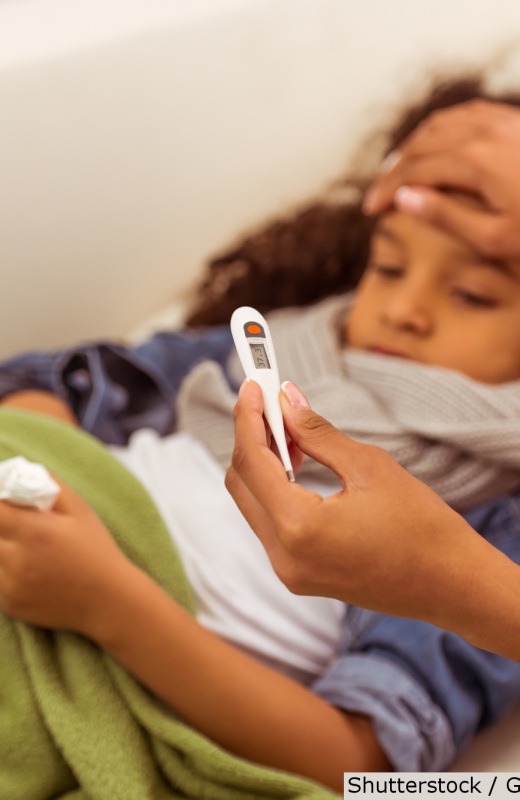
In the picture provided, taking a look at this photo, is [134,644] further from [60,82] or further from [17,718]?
[60,82]

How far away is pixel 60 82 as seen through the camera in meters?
0.88

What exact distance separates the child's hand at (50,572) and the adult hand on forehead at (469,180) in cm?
30

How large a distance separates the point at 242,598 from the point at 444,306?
0.23 m

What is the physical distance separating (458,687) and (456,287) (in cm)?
25

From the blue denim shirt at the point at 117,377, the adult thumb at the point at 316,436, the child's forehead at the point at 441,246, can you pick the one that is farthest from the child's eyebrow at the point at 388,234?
the adult thumb at the point at 316,436

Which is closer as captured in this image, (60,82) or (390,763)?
(390,763)

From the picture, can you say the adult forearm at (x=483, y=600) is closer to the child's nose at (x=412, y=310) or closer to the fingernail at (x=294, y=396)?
the fingernail at (x=294, y=396)

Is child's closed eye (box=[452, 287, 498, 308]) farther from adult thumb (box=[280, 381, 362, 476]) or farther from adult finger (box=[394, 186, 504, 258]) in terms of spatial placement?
adult thumb (box=[280, 381, 362, 476])

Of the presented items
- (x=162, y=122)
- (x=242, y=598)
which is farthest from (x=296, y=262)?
(x=242, y=598)

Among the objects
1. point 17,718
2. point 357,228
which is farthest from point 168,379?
point 17,718

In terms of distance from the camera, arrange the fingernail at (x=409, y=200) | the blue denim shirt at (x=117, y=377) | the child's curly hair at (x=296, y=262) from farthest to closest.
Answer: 1. the child's curly hair at (x=296, y=262)
2. the blue denim shirt at (x=117, y=377)
3. the fingernail at (x=409, y=200)

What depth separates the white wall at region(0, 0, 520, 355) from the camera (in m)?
0.89

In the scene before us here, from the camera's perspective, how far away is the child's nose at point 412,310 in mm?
572

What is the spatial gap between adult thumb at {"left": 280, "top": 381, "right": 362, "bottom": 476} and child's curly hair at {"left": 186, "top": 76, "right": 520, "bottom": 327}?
566 millimetres
